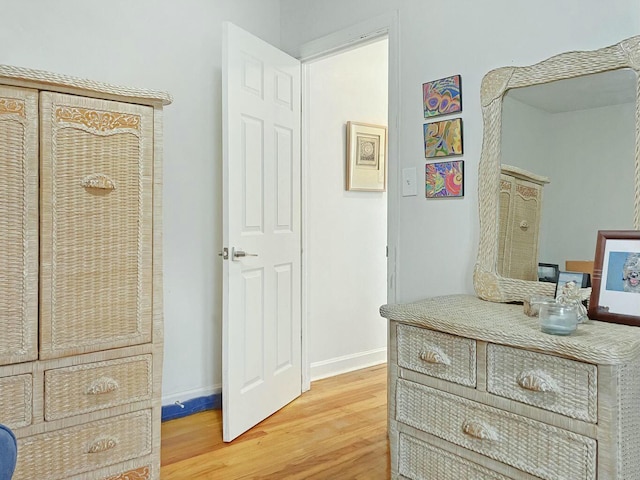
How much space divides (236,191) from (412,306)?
1.07m

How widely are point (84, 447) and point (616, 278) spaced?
6.22 feet

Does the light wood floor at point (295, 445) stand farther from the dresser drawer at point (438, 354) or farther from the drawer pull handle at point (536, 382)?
the drawer pull handle at point (536, 382)

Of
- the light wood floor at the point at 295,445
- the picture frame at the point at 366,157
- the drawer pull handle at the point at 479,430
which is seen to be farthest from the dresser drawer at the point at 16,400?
the picture frame at the point at 366,157

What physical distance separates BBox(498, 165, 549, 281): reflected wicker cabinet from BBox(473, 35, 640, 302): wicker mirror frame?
1.0 inches

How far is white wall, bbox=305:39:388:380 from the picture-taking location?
3.42 m

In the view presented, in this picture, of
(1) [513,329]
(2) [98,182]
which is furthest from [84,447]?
(1) [513,329]

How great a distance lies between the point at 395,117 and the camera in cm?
254

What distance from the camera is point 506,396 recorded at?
5.18 feet

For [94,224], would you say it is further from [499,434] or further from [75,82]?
[499,434]

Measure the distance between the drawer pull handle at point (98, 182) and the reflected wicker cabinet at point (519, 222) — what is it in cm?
151

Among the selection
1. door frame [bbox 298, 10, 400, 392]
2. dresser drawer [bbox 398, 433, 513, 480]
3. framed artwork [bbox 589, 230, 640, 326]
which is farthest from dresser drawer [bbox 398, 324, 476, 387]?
door frame [bbox 298, 10, 400, 392]

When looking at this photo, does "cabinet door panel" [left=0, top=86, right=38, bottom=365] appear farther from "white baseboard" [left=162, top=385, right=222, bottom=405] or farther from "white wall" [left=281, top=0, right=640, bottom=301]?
"white wall" [left=281, top=0, right=640, bottom=301]

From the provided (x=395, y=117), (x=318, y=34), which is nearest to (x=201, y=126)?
(x=318, y=34)

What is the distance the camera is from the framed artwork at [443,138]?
228 centimetres
